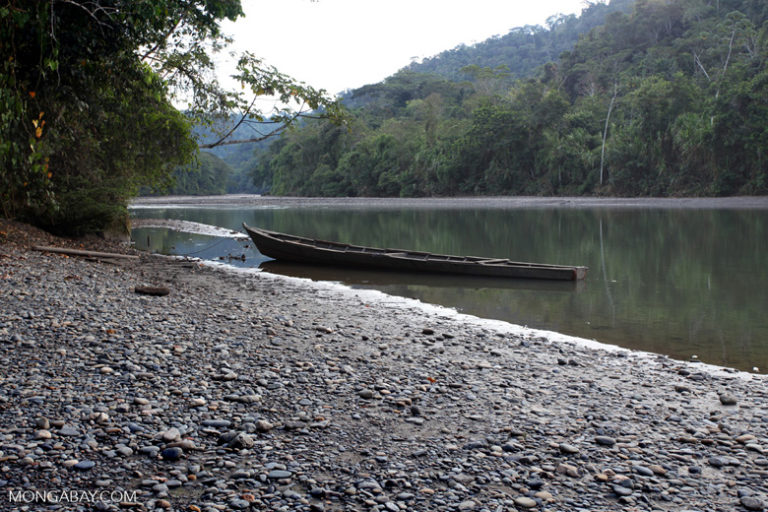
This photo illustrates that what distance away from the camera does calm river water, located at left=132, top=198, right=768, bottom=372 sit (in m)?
9.12

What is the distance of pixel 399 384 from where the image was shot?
5.63 meters

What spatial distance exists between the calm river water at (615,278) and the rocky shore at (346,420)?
74.8 inches

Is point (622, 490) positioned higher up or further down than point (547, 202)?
further down

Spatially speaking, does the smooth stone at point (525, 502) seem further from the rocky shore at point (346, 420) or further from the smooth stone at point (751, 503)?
the smooth stone at point (751, 503)

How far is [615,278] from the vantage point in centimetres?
1452

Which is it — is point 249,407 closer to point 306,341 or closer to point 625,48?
point 306,341

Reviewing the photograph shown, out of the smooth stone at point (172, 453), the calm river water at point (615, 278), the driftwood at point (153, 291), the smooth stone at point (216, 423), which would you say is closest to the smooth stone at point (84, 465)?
the smooth stone at point (172, 453)

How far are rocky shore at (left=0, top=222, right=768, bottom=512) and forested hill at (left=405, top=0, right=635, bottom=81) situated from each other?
384ft

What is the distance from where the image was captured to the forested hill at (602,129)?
45.5 metres

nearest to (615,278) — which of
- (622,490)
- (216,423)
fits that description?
(622,490)

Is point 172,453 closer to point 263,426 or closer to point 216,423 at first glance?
point 216,423

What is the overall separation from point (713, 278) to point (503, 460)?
12273 mm

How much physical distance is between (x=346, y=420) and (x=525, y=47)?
468 ft

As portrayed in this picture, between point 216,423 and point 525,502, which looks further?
point 216,423
